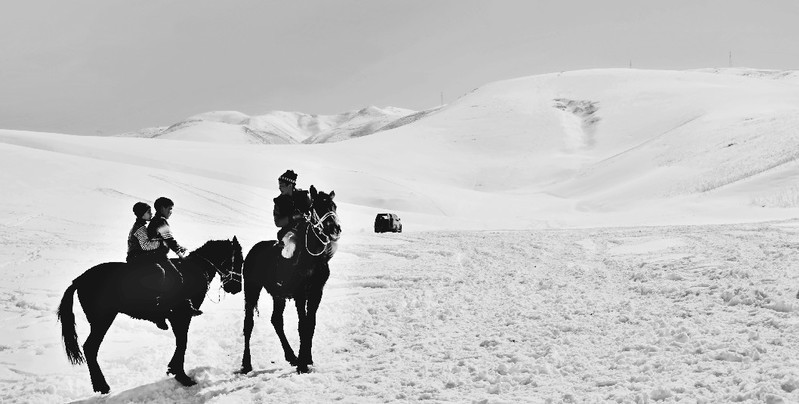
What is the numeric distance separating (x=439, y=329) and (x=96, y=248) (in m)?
14.9

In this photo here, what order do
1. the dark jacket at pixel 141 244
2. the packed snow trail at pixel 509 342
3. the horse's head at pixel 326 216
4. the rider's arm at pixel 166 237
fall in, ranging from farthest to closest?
the horse's head at pixel 326 216, the dark jacket at pixel 141 244, the rider's arm at pixel 166 237, the packed snow trail at pixel 509 342

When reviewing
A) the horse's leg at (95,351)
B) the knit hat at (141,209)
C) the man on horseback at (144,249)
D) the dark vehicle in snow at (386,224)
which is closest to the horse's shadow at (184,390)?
the horse's leg at (95,351)

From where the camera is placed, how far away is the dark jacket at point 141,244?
7.69 meters

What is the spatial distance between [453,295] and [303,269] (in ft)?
20.9

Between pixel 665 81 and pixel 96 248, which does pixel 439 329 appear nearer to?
pixel 96 248

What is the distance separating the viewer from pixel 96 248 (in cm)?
1995

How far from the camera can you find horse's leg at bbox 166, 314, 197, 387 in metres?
7.61

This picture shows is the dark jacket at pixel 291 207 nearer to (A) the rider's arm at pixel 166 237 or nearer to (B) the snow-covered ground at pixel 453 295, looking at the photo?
(A) the rider's arm at pixel 166 237

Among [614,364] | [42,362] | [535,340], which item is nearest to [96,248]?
[42,362]

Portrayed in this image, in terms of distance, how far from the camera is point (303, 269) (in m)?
8.20

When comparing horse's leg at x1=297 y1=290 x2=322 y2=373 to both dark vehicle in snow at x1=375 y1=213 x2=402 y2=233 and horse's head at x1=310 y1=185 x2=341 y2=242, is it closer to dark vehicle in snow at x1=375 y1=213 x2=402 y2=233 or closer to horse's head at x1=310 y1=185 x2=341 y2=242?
horse's head at x1=310 y1=185 x2=341 y2=242

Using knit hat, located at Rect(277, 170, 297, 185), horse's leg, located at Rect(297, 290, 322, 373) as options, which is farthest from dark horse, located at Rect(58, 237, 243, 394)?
knit hat, located at Rect(277, 170, 297, 185)

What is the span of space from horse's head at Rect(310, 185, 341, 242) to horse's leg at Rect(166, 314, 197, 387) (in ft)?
7.37

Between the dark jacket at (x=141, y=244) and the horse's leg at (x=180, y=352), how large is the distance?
0.93 metres
